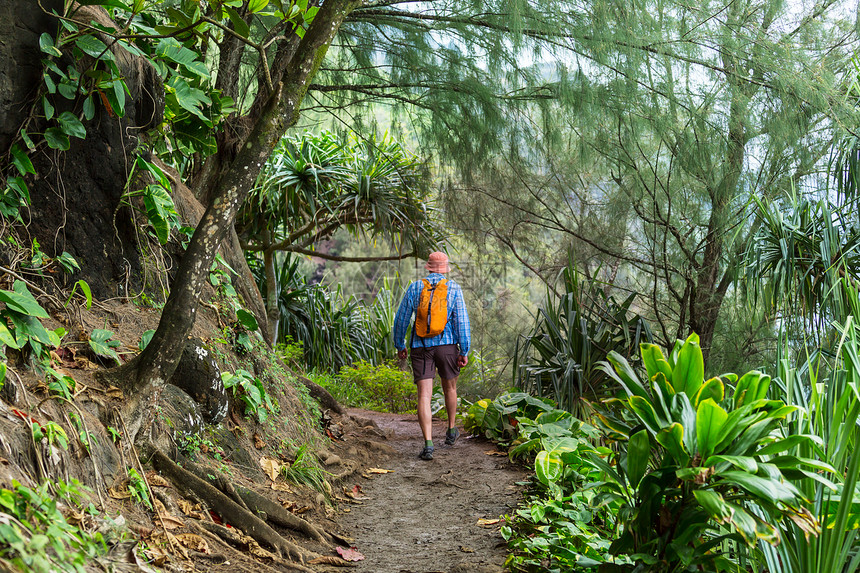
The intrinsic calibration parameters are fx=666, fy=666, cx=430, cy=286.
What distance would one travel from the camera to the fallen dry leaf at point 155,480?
8.98 ft

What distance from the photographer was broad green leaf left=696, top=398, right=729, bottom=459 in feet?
6.85

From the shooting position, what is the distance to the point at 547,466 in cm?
356

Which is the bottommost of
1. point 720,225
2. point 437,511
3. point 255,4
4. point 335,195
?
point 437,511

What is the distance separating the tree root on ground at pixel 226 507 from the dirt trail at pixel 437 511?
399 millimetres

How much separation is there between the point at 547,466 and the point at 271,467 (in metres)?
1.53

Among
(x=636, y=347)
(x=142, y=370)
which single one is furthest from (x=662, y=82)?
(x=142, y=370)

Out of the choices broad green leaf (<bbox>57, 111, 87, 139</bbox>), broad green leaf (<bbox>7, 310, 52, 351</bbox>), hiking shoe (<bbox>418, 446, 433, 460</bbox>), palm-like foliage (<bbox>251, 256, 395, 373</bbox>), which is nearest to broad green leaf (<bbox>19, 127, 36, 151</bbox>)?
broad green leaf (<bbox>57, 111, 87, 139</bbox>)

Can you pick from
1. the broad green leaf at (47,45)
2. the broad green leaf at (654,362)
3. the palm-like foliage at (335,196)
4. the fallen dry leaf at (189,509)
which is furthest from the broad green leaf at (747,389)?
the palm-like foliage at (335,196)

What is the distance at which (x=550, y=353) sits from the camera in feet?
20.8

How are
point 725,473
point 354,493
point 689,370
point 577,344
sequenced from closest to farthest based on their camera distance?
point 725,473 < point 689,370 < point 354,493 < point 577,344

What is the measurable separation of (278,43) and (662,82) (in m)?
2.85

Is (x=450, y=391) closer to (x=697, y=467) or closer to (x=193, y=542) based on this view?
(x=193, y=542)

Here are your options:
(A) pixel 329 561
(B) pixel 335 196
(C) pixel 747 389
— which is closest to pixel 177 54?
(A) pixel 329 561

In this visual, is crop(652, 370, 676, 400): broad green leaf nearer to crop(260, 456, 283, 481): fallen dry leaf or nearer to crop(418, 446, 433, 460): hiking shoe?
crop(260, 456, 283, 481): fallen dry leaf
